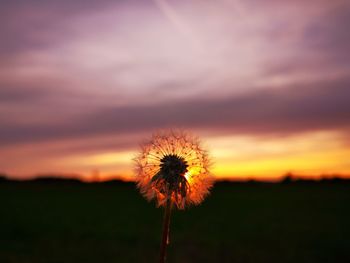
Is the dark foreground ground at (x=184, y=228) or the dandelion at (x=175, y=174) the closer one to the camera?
the dandelion at (x=175, y=174)

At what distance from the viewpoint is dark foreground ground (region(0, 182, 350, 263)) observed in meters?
22.7

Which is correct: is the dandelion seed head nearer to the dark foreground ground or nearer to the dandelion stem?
the dandelion stem

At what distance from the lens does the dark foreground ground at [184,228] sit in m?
22.7

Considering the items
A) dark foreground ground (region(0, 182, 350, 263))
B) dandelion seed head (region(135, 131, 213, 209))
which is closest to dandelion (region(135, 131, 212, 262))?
dandelion seed head (region(135, 131, 213, 209))

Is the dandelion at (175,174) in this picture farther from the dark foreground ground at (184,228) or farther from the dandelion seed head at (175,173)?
the dark foreground ground at (184,228)

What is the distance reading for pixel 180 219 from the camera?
105ft

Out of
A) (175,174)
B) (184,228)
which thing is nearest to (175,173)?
(175,174)

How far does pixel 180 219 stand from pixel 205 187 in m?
27.5

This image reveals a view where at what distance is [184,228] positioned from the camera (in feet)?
93.6

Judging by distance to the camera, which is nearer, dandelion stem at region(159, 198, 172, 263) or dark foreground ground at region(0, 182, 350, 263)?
dandelion stem at region(159, 198, 172, 263)

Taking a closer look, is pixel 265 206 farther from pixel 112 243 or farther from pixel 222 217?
pixel 112 243

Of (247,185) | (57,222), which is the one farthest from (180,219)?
(247,185)

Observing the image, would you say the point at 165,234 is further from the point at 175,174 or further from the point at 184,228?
the point at 184,228

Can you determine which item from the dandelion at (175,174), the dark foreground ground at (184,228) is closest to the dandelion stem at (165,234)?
the dandelion at (175,174)
